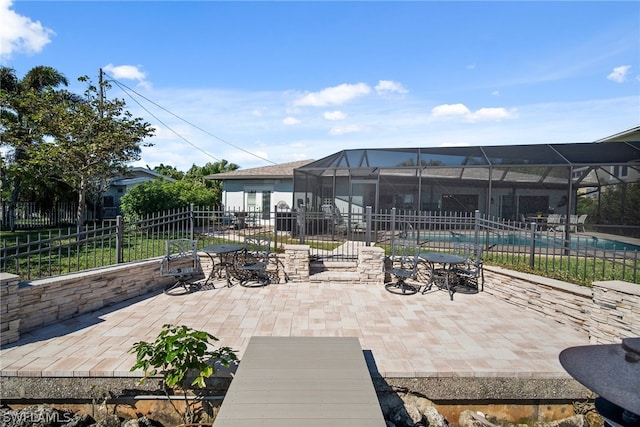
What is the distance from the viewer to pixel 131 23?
8.51 m

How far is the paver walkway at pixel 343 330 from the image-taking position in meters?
3.43

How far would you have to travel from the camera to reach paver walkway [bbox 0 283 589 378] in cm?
343

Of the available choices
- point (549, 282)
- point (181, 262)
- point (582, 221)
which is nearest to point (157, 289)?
point (181, 262)

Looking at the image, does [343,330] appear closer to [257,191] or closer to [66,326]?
[66,326]

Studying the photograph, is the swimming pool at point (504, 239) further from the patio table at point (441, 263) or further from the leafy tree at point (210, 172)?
the leafy tree at point (210, 172)

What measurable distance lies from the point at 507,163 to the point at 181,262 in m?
10.4

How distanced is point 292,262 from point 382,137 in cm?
1442

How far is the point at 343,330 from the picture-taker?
4.48 metres

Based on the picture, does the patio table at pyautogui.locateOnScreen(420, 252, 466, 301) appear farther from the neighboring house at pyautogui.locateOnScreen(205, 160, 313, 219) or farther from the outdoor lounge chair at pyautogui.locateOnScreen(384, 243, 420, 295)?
the neighboring house at pyautogui.locateOnScreen(205, 160, 313, 219)

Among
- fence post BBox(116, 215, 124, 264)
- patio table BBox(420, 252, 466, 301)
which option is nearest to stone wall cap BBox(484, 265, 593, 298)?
patio table BBox(420, 252, 466, 301)

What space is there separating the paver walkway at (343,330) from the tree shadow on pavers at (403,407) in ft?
0.48

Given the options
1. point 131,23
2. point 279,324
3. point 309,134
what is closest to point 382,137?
point 309,134

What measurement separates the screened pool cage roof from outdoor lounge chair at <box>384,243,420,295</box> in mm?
5302

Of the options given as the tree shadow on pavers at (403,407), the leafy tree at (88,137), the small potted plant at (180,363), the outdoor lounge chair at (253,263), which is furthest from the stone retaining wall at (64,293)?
the leafy tree at (88,137)
